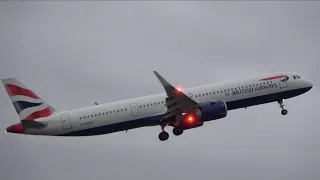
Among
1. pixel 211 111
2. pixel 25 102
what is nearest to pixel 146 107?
pixel 211 111

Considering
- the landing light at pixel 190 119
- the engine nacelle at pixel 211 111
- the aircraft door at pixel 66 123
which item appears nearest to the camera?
the aircraft door at pixel 66 123

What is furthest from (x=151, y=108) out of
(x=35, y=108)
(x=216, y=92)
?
(x=35, y=108)

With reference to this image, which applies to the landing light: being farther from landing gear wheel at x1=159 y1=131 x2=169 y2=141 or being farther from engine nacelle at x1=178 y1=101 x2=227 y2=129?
landing gear wheel at x1=159 y1=131 x2=169 y2=141

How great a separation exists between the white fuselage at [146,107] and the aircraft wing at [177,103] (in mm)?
1415

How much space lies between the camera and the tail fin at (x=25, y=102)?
6200 cm

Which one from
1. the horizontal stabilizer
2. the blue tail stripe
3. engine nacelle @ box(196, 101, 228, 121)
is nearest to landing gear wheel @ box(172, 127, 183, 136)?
engine nacelle @ box(196, 101, 228, 121)

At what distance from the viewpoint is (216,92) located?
217 ft

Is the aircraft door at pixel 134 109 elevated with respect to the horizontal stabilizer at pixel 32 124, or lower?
elevated

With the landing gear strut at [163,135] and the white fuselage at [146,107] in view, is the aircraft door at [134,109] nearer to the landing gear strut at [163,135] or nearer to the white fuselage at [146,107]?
the white fuselage at [146,107]

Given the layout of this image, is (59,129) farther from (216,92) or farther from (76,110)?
(216,92)

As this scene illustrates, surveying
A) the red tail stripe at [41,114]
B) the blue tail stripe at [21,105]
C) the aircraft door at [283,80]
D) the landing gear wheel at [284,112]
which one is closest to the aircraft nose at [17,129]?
the red tail stripe at [41,114]

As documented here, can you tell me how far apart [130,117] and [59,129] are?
332 inches

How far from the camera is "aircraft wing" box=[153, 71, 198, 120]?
6141 centimetres

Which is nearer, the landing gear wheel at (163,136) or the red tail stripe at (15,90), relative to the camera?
the red tail stripe at (15,90)
